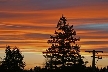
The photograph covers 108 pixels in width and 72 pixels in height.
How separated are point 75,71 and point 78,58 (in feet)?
18.1

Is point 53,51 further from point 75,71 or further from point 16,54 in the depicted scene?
point 16,54

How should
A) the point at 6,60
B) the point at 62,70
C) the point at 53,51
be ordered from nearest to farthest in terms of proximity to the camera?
the point at 62,70, the point at 53,51, the point at 6,60

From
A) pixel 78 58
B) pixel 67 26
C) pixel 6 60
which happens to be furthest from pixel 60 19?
pixel 6 60

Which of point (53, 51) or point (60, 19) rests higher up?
point (60, 19)

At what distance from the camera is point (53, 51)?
89.7 meters

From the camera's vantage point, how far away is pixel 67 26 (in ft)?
299

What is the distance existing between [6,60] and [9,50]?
319 centimetres

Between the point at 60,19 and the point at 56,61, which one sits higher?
the point at 60,19

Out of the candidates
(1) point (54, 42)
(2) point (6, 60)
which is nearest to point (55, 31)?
(1) point (54, 42)

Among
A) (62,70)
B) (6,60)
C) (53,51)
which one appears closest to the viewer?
(62,70)

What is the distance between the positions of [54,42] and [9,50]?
2729 cm

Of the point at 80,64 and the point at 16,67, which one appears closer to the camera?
the point at 80,64

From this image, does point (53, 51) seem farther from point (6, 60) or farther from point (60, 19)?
point (6, 60)

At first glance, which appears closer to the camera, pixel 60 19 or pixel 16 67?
pixel 60 19
